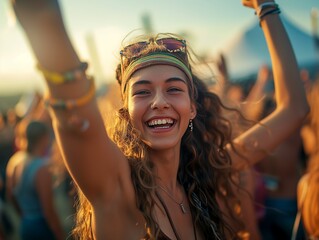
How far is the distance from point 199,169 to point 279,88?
727 millimetres

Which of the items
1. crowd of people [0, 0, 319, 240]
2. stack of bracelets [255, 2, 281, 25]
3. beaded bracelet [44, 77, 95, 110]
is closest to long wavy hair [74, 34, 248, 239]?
crowd of people [0, 0, 319, 240]

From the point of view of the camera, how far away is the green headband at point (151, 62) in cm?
175

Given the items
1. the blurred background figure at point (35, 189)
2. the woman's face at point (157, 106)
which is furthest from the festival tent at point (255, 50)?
the woman's face at point (157, 106)

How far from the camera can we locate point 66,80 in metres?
0.87

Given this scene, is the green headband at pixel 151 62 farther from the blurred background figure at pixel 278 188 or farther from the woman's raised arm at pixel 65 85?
the blurred background figure at pixel 278 188

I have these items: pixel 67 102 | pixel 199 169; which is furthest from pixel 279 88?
pixel 67 102

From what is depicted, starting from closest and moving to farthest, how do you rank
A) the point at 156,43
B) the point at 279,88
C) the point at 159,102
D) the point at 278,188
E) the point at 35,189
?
the point at 159,102 < the point at 156,43 < the point at 279,88 < the point at 35,189 < the point at 278,188

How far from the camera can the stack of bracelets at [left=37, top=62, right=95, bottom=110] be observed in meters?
0.86

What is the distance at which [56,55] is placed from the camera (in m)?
0.86

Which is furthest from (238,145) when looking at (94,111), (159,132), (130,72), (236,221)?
(94,111)

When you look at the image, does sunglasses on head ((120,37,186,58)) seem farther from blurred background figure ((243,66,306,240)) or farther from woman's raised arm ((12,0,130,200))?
blurred background figure ((243,66,306,240))

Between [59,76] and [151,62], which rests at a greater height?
[59,76]

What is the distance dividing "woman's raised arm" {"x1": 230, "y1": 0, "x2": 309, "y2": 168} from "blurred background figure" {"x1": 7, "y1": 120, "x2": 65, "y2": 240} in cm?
259

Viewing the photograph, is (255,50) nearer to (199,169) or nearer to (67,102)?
(199,169)
